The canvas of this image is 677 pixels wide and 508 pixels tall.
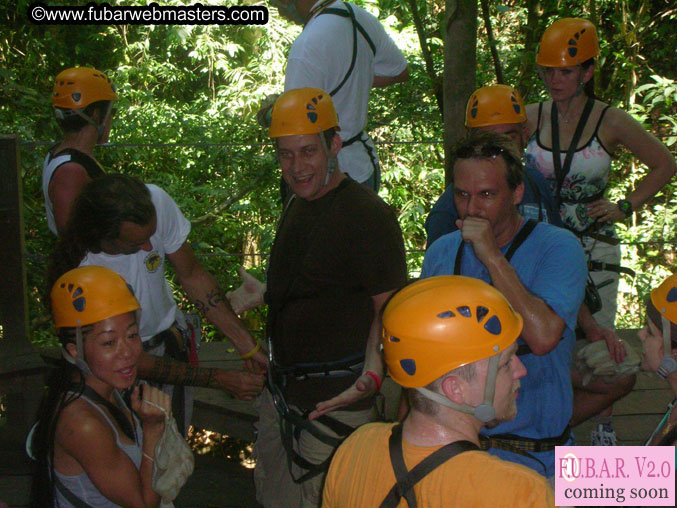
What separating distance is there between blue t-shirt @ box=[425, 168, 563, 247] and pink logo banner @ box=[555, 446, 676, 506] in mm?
1063

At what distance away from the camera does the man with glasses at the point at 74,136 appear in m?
3.51

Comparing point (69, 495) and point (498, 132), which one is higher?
point (498, 132)

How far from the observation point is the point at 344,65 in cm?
395

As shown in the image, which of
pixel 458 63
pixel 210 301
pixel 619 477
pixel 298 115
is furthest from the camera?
pixel 458 63

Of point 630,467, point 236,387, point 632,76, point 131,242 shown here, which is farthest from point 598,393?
point 632,76

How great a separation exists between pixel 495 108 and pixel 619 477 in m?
1.86

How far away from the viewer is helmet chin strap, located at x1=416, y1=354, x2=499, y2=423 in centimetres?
184

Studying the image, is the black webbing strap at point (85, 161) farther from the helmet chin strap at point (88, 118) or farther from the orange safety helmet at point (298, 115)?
the orange safety helmet at point (298, 115)

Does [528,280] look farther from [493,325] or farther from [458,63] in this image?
[458,63]

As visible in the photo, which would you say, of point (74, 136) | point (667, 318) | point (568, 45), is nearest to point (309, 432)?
point (667, 318)

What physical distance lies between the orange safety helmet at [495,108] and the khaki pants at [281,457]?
147cm

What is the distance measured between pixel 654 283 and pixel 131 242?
20.3 ft

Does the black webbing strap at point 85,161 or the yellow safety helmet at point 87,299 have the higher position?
the black webbing strap at point 85,161

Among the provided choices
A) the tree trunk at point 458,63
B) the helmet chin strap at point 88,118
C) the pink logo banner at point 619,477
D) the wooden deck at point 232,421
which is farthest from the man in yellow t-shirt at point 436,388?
the tree trunk at point 458,63
